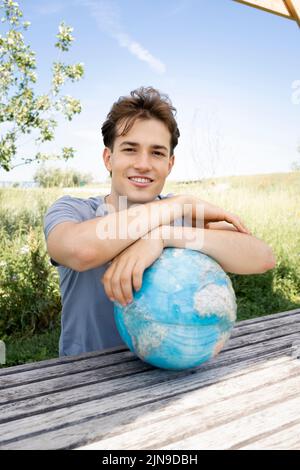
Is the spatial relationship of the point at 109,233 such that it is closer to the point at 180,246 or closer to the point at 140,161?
the point at 180,246

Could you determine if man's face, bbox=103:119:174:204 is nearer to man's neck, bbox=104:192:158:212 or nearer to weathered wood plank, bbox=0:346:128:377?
man's neck, bbox=104:192:158:212

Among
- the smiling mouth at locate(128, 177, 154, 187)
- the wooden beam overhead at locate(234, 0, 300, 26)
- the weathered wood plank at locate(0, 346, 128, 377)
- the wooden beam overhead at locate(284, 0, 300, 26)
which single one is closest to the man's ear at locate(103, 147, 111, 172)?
the smiling mouth at locate(128, 177, 154, 187)

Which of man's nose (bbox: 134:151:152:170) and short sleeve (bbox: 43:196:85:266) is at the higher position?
Answer: man's nose (bbox: 134:151:152:170)

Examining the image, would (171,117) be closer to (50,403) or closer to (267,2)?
(50,403)

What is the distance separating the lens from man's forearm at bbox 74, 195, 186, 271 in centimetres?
189

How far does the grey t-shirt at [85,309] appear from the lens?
244 cm

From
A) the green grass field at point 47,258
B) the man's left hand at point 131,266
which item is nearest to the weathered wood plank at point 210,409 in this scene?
the man's left hand at point 131,266

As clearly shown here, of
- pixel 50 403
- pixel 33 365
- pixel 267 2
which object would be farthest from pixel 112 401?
pixel 267 2

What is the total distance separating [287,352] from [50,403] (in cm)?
121

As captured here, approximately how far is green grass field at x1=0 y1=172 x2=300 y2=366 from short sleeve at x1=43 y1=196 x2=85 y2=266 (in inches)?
96.8

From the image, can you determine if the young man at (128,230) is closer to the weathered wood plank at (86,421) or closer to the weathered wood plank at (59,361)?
the weathered wood plank at (59,361)

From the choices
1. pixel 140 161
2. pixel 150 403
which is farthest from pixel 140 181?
pixel 150 403

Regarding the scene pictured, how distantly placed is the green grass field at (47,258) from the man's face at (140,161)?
2.59 metres

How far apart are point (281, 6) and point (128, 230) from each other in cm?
339
